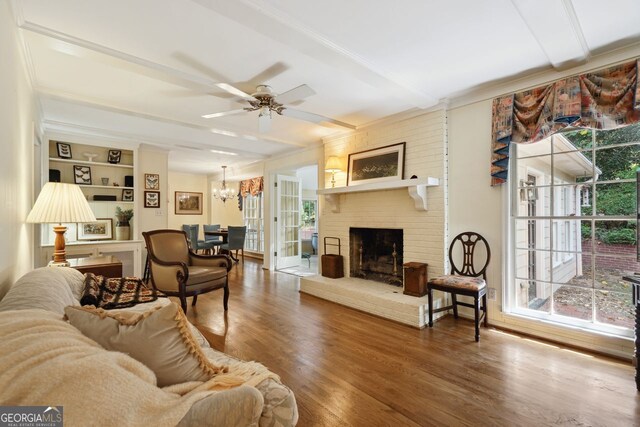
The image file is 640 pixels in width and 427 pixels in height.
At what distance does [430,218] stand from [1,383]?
3.56 meters

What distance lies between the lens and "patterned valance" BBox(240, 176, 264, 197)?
727 centimetres

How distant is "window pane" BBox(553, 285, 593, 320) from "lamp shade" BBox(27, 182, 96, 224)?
441 centimetres

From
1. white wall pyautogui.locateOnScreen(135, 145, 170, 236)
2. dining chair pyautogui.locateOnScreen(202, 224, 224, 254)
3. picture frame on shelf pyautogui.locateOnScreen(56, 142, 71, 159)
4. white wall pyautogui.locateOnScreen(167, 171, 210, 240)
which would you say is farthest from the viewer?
white wall pyautogui.locateOnScreen(167, 171, 210, 240)

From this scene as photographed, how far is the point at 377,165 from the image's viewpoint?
13.5ft

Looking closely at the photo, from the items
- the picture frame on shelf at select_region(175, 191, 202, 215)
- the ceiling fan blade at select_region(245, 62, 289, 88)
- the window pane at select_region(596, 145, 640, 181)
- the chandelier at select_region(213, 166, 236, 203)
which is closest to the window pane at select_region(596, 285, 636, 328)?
the window pane at select_region(596, 145, 640, 181)

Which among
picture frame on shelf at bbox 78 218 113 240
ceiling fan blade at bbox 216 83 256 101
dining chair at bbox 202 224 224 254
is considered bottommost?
dining chair at bbox 202 224 224 254

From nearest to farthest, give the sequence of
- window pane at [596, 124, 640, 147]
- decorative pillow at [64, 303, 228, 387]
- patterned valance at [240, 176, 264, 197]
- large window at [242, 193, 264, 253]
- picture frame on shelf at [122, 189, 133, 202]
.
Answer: decorative pillow at [64, 303, 228, 387] → window pane at [596, 124, 640, 147] → picture frame on shelf at [122, 189, 133, 202] → patterned valance at [240, 176, 264, 197] → large window at [242, 193, 264, 253]

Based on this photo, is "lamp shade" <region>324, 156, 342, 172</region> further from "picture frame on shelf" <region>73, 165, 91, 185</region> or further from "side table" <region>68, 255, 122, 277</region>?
"picture frame on shelf" <region>73, 165, 91, 185</region>

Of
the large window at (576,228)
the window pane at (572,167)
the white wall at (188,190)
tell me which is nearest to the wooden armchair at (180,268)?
the large window at (576,228)

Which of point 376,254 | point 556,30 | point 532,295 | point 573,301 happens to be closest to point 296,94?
point 556,30

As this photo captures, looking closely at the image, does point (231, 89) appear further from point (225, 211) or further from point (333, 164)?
point (225, 211)

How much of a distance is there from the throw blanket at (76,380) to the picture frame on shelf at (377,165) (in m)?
3.44

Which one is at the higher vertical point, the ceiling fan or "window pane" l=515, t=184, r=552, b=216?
the ceiling fan

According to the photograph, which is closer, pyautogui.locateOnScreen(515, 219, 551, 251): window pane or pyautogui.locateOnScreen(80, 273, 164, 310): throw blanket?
pyautogui.locateOnScreen(80, 273, 164, 310): throw blanket
